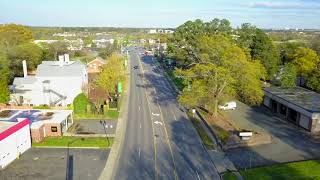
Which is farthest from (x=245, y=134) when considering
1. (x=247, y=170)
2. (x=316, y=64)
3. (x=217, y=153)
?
(x=316, y=64)

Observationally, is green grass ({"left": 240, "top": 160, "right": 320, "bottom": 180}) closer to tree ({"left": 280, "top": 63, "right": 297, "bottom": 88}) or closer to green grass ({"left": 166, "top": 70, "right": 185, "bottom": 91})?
tree ({"left": 280, "top": 63, "right": 297, "bottom": 88})

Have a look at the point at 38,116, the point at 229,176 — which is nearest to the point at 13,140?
the point at 38,116

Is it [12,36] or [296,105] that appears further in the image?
[12,36]

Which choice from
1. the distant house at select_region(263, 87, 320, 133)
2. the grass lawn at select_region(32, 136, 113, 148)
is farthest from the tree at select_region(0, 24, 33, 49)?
the distant house at select_region(263, 87, 320, 133)

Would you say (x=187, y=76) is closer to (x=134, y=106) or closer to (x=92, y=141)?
(x=134, y=106)

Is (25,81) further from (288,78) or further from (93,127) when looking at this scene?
(288,78)

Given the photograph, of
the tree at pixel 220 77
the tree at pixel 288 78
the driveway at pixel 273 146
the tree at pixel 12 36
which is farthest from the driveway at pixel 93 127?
the tree at pixel 12 36
